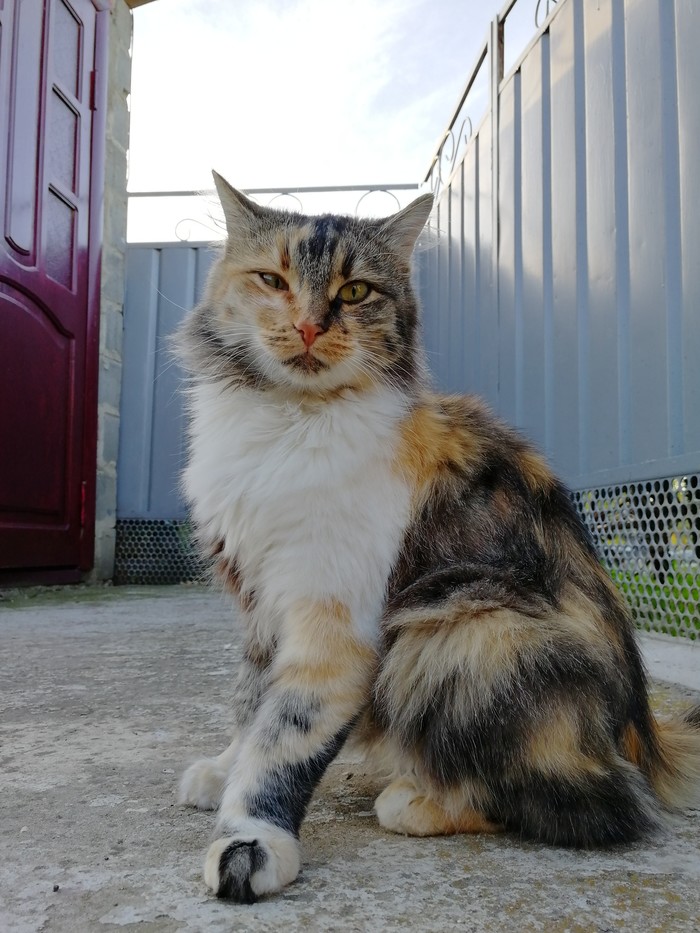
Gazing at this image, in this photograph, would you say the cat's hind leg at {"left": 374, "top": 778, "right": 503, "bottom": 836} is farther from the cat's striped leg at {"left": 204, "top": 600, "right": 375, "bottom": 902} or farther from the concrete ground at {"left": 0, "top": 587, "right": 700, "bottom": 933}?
the cat's striped leg at {"left": 204, "top": 600, "right": 375, "bottom": 902}

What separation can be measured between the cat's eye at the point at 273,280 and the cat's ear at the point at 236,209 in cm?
22

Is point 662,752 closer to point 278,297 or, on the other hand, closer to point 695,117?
point 278,297

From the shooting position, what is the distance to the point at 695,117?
90.9 inches

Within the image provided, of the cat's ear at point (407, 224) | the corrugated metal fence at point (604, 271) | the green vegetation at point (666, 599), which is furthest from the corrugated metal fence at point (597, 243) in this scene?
the cat's ear at point (407, 224)

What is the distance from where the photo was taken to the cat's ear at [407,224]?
75.0 inches

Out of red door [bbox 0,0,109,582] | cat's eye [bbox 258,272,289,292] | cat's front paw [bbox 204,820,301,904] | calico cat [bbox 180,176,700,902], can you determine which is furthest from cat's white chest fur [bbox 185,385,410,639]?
red door [bbox 0,0,109,582]

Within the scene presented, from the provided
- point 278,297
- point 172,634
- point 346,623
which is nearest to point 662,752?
point 346,623

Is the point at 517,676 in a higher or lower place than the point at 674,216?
lower

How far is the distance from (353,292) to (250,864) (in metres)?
1.16

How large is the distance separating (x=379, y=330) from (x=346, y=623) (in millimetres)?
680

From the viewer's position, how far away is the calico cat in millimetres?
1269

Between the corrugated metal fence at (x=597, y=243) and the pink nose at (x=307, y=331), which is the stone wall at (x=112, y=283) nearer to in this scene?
the corrugated metal fence at (x=597, y=243)

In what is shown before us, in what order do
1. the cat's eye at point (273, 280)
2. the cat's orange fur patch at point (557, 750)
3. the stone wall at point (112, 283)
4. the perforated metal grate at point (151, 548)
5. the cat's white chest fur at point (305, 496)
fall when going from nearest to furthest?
the cat's orange fur patch at point (557, 750) < the cat's white chest fur at point (305, 496) < the cat's eye at point (273, 280) < the stone wall at point (112, 283) < the perforated metal grate at point (151, 548)

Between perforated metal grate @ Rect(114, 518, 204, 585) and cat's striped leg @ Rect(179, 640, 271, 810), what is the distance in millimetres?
4365
